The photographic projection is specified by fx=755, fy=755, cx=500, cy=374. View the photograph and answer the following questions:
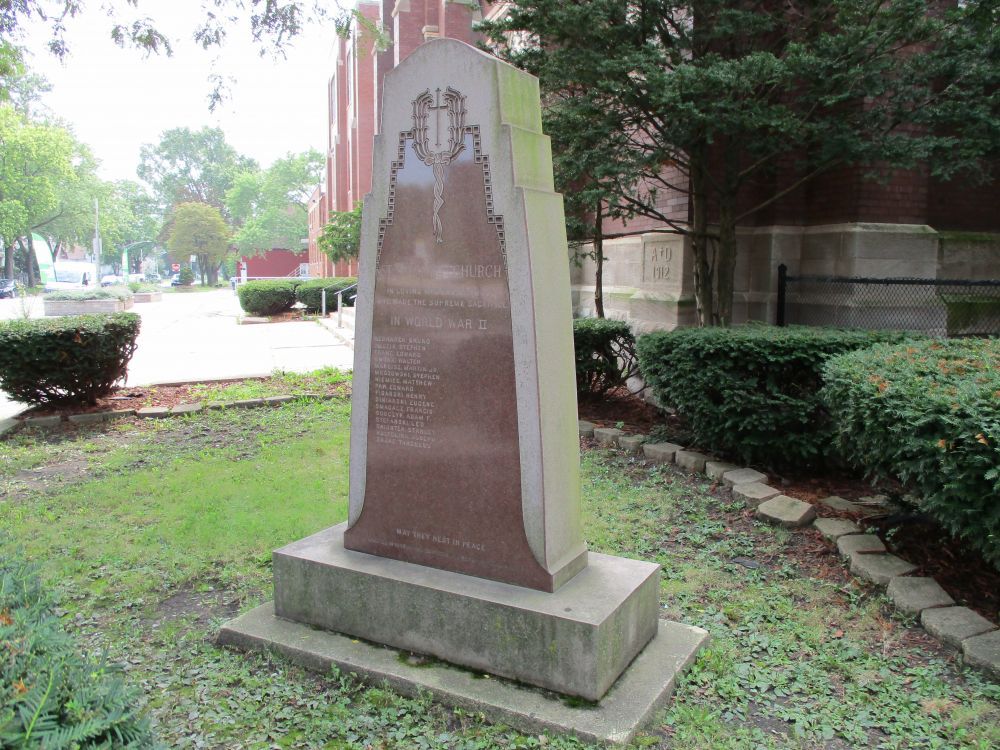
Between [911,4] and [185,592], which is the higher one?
[911,4]

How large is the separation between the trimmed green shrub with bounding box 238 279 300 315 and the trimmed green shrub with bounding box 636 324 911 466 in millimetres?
22022

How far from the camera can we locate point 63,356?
852 centimetres

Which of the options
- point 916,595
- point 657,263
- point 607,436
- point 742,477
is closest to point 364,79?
point 657,263

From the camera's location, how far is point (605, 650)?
9.69ft

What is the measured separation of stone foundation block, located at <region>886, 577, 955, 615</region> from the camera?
12.3 feet

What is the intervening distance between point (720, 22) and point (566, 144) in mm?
1878

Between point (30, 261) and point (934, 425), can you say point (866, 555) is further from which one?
point (30, 261)

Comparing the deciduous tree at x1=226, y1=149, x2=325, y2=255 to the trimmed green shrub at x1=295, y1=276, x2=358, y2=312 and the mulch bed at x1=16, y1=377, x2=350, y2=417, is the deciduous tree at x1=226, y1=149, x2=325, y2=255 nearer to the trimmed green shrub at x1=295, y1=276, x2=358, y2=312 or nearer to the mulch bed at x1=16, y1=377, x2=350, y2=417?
the trimmed green shrub at x1=295, y1=276, x2=358, y2=312

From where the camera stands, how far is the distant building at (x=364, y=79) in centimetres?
2277

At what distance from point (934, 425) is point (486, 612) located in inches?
91.9

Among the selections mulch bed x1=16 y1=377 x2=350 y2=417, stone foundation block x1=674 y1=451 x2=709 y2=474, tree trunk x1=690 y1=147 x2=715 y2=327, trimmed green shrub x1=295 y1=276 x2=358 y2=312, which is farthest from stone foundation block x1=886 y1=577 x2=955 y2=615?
trimmed green shrub x1=295 y1=276 x2=358 y2=312

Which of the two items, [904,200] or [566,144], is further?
[904,200]

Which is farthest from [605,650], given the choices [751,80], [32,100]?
[32,100]

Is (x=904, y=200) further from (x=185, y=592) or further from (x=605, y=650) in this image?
(x=185, y=592)
